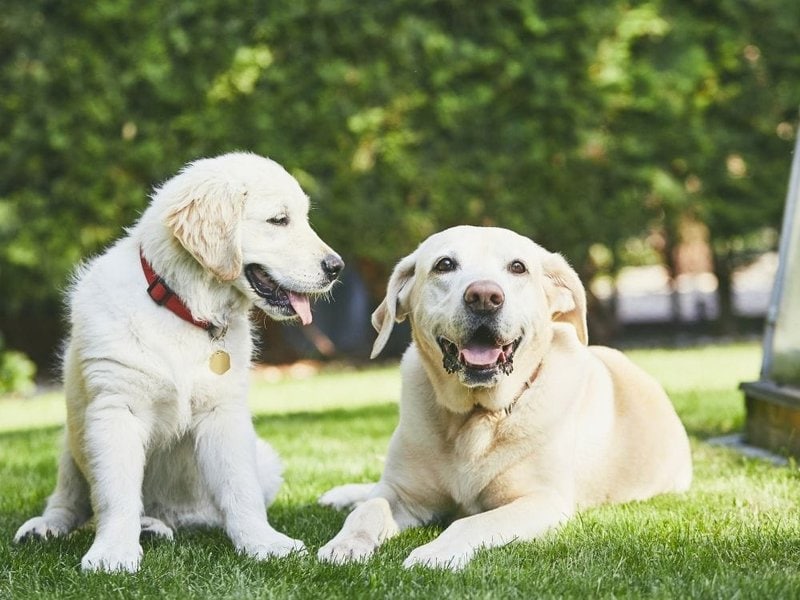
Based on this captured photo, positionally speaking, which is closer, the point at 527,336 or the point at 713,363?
the point at 527,336

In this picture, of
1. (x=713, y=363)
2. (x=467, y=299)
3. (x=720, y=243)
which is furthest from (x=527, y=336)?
(x=720, y=243)

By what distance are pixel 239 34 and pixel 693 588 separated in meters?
7.96

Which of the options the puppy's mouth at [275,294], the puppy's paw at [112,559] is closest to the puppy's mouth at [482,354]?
the puppy's mouth at [275,294]

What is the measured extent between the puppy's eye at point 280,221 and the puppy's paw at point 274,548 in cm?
100

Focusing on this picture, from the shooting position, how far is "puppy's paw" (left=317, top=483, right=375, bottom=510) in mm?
4211

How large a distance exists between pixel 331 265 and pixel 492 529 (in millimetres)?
1003

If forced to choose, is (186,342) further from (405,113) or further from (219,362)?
(405,113)

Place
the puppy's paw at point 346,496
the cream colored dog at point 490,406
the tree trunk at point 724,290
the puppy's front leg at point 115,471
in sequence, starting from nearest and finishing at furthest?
the puppy's front leg at point 115,471 < the cream colored dog at point 490,406 < the puppy's paw at point 346,496 < the tree trunk at point 724,290

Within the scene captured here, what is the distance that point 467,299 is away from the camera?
3410 mm

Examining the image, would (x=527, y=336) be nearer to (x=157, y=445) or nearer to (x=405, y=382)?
(x=405, y=382)

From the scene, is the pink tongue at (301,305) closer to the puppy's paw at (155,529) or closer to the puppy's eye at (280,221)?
the puppy's eye at (280,221)

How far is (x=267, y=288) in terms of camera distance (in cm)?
364

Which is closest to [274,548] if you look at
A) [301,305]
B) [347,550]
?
[347,550]

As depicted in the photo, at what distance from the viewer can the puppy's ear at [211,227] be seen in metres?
3.47
